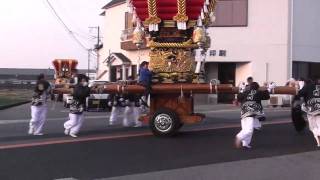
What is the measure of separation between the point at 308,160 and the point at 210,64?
25.7m

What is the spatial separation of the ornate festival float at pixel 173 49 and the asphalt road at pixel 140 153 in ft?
3.32

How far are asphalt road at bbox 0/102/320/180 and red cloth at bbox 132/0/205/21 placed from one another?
3.46 metres

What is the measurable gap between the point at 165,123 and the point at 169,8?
3.41 m

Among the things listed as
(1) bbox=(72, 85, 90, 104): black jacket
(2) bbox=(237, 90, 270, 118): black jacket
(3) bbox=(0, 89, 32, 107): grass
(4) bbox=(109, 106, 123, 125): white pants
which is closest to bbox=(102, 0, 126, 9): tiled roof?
(3) bbox=(0, 89, 32, 107): grass

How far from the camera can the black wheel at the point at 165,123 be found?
49.4 ft

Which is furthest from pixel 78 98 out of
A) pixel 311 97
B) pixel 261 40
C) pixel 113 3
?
pixel 113 3

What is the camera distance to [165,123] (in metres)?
15.1

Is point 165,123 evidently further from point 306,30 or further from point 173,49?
point 306,30

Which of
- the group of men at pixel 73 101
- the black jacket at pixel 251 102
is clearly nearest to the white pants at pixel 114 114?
the group of men at pixel 73 101

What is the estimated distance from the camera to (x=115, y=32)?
47000 millimetres

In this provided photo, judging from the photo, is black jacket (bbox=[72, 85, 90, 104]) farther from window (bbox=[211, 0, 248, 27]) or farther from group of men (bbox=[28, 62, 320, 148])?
window (bbox=[211, 0, 248, 27])

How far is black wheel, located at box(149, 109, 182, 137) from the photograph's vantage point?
49.4ft

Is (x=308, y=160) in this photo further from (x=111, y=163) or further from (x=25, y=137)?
(x=25, y=137)

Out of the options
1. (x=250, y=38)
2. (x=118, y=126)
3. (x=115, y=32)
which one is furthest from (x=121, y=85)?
(x=115, y=32)
